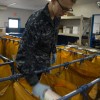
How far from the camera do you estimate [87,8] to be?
4648mm

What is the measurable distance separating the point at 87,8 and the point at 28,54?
414 cm

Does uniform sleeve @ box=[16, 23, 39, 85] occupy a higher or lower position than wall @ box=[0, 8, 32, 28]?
lower

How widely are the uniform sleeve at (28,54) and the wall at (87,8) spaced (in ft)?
12.4

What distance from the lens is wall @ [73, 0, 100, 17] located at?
14.5ft

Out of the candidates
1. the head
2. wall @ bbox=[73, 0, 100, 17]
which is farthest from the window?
the head

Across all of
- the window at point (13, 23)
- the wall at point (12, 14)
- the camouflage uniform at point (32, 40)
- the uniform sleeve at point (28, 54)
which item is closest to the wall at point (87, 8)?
the camouflage uniform at point (32, 40)

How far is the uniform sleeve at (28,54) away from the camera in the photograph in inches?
36.9

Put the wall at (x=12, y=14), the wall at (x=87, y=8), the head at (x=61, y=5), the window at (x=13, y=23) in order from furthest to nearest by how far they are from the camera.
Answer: the window at (x=13, y=23)
the wall at (x=12, y=14)
the wall at (x=87, y=8)
the head at (x=61, y=5)

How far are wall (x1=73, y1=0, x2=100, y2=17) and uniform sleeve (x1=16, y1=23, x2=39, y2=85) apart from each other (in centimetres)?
378

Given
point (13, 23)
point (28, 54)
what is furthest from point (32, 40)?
point (13, 23)

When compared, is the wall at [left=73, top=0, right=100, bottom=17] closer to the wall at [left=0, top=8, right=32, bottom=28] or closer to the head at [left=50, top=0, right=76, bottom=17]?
the head at [left=50, top=0, right=76, bottom=17]

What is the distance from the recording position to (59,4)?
0.94 meters

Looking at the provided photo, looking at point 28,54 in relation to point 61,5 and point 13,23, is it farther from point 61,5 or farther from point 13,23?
point 13,23

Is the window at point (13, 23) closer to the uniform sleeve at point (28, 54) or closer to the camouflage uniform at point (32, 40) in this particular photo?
the camouflage uniform at point (32, 40)
